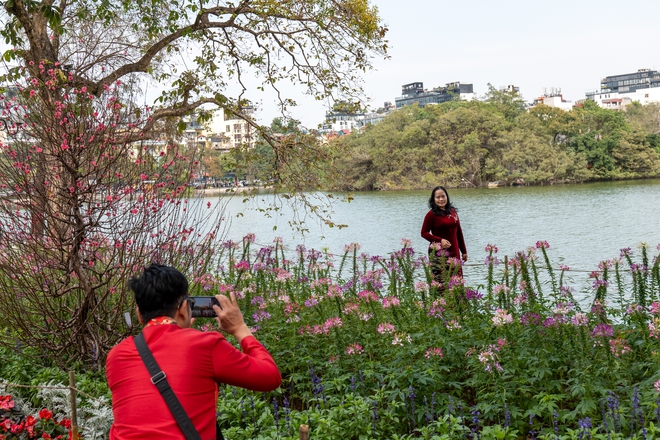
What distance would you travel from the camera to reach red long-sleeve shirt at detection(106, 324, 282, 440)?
1.92 meters

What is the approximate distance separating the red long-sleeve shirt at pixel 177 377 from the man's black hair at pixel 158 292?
7 centimetres

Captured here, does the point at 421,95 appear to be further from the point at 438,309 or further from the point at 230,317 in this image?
the point at 230,317

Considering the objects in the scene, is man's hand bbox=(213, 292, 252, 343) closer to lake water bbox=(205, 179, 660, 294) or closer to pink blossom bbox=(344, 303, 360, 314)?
pink blossom bbox=(344, 303, 360, 314)

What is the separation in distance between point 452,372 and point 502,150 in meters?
43.5

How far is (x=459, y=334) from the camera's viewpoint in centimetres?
401

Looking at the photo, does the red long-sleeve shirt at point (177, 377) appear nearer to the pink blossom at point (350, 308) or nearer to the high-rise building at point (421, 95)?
the pink blossom at point (350, 308)

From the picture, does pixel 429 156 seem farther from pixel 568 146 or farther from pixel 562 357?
pixel 562 357

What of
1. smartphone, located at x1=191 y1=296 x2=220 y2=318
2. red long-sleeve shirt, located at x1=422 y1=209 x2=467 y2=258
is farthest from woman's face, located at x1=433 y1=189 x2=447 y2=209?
smartphone, located at x1=191 y1=296 x2=220 y2=318

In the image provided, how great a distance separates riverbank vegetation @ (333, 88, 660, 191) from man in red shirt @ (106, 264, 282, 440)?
41.6m

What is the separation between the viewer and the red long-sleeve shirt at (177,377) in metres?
1.92

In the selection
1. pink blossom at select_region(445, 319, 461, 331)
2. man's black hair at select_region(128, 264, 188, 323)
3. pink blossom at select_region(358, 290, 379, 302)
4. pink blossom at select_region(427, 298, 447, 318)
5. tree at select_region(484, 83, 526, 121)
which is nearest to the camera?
man's black hair at select_region(128, 264, 188, 323)

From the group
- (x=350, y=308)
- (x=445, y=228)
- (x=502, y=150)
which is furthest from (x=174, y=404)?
(x=502, y=150)

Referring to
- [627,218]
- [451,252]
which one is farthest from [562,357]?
[627,218]

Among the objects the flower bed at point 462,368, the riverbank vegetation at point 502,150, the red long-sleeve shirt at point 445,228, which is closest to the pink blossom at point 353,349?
the flower bed at point 462,368
